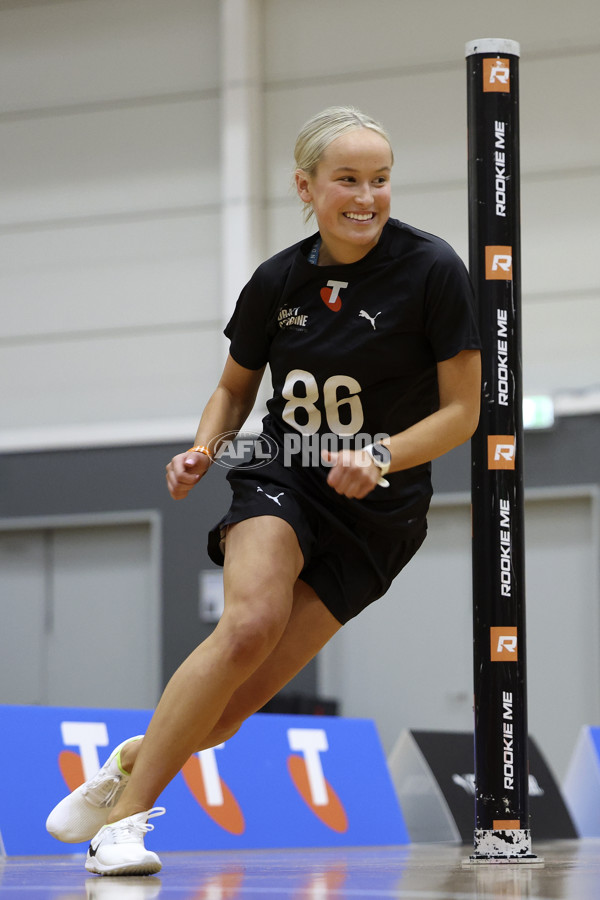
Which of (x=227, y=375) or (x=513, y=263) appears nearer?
(x=227, y=375)

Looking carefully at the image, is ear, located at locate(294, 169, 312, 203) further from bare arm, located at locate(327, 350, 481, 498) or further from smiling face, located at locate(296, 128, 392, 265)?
bare arm, located at locate(327, 350, 481, 498)

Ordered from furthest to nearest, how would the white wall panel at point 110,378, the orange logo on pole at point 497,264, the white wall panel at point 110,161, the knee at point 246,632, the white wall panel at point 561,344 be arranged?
the white wall panel at point 110,161
the white wall panel at point 110,378
the white wall panel at point 561,344
the orange logo on pole at point 497,264
the knee at point 246,632

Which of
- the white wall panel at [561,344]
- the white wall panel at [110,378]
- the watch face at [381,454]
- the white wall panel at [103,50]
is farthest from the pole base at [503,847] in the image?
the white wall panel at [103,50]

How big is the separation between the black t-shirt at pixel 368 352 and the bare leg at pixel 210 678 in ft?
0.98

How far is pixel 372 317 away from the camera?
8.94 ft

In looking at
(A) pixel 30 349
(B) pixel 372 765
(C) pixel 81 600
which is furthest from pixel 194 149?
(B) pixel 372 765

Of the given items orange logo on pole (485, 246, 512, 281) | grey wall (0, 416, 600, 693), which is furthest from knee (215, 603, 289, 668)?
grey wall (0, 416, 600, 693)

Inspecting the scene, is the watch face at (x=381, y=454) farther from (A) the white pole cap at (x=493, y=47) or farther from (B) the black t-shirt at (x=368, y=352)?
(A) the white pole cap at (x=493, y=47)

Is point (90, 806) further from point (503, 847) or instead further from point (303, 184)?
point (303, 184)

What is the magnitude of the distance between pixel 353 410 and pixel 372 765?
2.74 metres

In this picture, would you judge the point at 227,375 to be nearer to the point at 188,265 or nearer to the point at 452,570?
the point at 452,570

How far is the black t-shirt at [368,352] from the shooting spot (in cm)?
271

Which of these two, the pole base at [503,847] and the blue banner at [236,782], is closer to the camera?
the pole base at [503,847]

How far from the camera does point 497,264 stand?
3229 millimetres
